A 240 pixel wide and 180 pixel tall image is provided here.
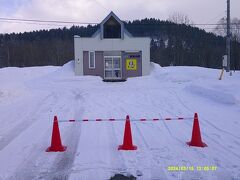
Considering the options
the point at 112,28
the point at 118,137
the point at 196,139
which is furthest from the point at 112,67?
the point at 196,139

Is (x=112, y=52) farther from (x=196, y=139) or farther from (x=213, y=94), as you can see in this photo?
(x=196, y=139)

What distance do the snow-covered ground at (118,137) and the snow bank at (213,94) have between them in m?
0.06

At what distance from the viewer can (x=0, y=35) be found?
115438mm

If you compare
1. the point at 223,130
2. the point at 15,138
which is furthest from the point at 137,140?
the point at 15,138

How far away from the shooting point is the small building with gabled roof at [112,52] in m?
30.9

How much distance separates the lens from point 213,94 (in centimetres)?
1496

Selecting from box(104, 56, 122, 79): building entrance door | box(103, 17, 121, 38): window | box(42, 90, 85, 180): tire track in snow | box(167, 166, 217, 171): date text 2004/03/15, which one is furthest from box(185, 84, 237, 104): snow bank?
box(103, 17, 121, 38): window

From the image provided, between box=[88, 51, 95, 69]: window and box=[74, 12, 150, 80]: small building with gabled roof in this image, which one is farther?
box=[88, 51, 95, 69]: window

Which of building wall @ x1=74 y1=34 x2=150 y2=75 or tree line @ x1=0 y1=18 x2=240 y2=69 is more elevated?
tree line @ x1=0 y1=18 x2=240 y2=69

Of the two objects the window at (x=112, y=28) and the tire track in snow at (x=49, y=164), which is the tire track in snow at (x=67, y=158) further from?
the window at (x=112, y=28)

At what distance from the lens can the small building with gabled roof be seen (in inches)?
1215

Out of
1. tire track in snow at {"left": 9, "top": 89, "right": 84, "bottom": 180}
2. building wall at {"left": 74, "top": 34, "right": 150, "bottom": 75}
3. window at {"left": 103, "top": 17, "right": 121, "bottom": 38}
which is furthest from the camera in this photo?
window at {"left": 103, "top": 17, "right": 121, "bottom": 38}

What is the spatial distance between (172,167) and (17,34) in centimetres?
12551

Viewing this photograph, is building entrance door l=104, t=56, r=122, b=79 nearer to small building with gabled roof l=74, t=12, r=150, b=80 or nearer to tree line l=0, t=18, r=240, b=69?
small building with gabled roof l=74, t=12, r=150, b=80
